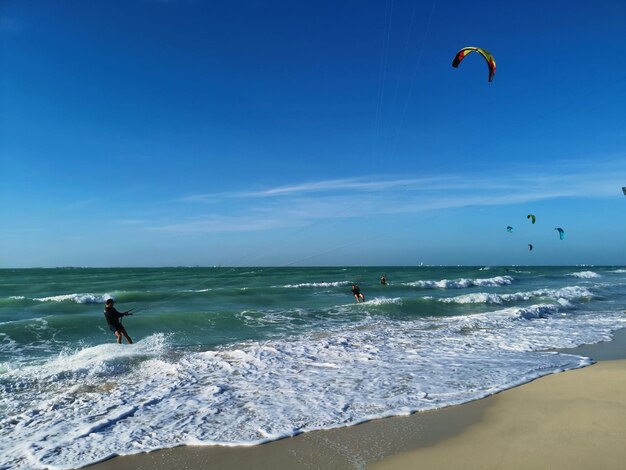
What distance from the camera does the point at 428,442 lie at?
4.37 m

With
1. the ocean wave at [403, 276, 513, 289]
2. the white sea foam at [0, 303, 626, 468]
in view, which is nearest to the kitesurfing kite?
Result: the white sea foam at [0, 303, 626, 468]

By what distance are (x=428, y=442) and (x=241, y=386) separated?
3329 millimetres

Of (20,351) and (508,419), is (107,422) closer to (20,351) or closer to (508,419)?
(508,419)

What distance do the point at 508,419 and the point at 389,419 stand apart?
4.65 ft

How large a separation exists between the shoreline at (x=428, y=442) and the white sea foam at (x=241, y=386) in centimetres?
24

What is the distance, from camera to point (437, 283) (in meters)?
36.2

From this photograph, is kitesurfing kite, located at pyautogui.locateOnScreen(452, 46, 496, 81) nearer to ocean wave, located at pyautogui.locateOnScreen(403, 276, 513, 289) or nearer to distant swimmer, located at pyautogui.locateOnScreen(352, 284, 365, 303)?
distant swimmer, located at pyautogui.locateOnScreen(352, 284, 365, 303)

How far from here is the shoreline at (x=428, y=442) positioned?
13.1ft

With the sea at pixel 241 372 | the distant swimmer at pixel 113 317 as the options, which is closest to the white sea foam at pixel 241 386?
the sea at pixel 241 372

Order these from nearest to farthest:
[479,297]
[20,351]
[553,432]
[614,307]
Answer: [553,432]
[20,351]
[614,307]
[479,297]

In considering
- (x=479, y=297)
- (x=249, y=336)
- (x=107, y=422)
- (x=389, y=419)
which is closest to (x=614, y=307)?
(x=479, y=297)

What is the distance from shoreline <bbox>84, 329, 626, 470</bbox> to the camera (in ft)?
13.1

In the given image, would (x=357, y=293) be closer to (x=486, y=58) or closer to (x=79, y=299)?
(x=486, y=58)

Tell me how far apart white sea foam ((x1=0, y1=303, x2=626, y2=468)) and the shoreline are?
238mm
